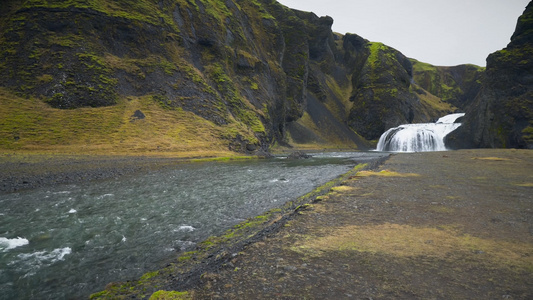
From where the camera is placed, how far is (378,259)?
5.45 meters

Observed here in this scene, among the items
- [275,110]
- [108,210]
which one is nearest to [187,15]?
[275,110]

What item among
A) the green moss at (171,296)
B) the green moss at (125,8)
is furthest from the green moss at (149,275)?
the green moss at (125,8)

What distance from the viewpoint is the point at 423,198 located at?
36.7 ft

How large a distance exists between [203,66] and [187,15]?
1683 centimetres

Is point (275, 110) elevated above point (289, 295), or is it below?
above

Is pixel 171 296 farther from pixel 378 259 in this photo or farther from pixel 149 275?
pixel 378 259

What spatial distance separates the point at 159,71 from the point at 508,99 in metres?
80.0

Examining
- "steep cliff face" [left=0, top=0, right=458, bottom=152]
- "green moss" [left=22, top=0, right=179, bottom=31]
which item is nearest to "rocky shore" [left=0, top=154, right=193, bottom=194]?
"steep cliff face" [left=0, top=0, right=458, bottom=152]

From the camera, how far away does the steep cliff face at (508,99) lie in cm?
5278

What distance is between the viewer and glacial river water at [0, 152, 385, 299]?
6.73m

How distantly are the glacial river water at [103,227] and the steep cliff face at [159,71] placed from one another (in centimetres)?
2782

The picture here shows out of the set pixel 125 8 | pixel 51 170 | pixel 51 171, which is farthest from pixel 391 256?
pixel 125 8

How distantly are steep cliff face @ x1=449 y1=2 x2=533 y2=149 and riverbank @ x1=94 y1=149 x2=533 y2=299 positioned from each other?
6113 centimetres

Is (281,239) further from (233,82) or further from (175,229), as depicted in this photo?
(233,82)
